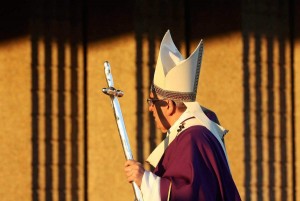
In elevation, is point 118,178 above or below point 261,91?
below

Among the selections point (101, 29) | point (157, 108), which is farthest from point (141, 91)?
point (157, 108)

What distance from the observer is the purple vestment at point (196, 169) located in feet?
23.1

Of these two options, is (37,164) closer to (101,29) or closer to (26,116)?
(26,116)

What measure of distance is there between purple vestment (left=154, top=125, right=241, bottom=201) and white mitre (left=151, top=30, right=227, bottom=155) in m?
0.12

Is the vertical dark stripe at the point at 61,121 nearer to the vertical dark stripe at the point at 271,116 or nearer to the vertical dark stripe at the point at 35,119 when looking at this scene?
the vertical dark stripe at the point at 35,119

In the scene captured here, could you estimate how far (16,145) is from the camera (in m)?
12.0

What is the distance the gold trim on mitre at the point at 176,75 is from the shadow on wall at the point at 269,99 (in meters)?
4.29

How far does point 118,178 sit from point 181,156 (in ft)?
15.8

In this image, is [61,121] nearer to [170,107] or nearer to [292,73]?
[292,73]

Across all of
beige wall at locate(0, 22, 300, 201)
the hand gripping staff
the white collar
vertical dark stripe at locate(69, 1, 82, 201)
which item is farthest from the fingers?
vertical dark stripe at locate(69, 1, 82, 201)

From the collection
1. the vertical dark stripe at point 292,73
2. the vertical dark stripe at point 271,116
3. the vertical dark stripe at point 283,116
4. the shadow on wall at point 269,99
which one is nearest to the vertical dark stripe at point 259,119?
the shadow on wall at point 269,99

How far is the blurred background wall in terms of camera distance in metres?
11.8

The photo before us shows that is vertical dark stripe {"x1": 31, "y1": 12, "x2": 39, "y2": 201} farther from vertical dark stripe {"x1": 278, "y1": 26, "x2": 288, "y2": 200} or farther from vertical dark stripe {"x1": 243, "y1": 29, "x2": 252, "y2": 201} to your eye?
vertical dark stripe {"x1": 278, "y1": 26, "x2": 288, "y2": 200}

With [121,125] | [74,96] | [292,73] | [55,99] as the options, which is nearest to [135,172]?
[121,125]
